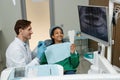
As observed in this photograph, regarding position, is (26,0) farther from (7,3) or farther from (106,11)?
(106,11)

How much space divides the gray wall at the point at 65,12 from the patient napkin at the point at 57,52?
1825 mm

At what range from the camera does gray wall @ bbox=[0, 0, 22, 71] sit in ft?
12.0

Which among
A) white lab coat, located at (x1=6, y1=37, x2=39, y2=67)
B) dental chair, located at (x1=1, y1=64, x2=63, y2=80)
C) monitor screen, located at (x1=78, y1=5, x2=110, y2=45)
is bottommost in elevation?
white lab coat, located at (x1=6, y1=37, x2=39, y2=67)

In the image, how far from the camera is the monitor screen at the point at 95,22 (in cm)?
134

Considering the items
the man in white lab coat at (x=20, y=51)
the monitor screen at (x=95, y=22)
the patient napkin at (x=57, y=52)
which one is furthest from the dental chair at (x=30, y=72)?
the patient napkin at (x=57, y=52)

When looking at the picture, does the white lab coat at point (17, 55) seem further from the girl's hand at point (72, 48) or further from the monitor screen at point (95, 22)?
the monitor screen at point (95, 22)

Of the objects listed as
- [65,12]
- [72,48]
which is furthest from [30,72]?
[65,12]

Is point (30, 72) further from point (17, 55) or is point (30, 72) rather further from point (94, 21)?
point (17, 55)

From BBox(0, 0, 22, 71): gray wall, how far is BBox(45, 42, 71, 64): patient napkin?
75.3 inches

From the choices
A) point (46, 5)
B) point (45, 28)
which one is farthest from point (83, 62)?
point (46, 5)

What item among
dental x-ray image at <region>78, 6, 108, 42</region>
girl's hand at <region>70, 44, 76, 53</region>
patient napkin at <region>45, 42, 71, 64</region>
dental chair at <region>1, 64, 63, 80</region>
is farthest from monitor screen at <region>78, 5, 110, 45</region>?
dental chair at <region>1, 64, 63, 80</region>

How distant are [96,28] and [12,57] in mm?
855

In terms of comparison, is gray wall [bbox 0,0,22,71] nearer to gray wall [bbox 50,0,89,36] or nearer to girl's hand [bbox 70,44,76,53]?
gray wall [bbox 50,0,89,36]

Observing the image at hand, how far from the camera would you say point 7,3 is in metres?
3.65
